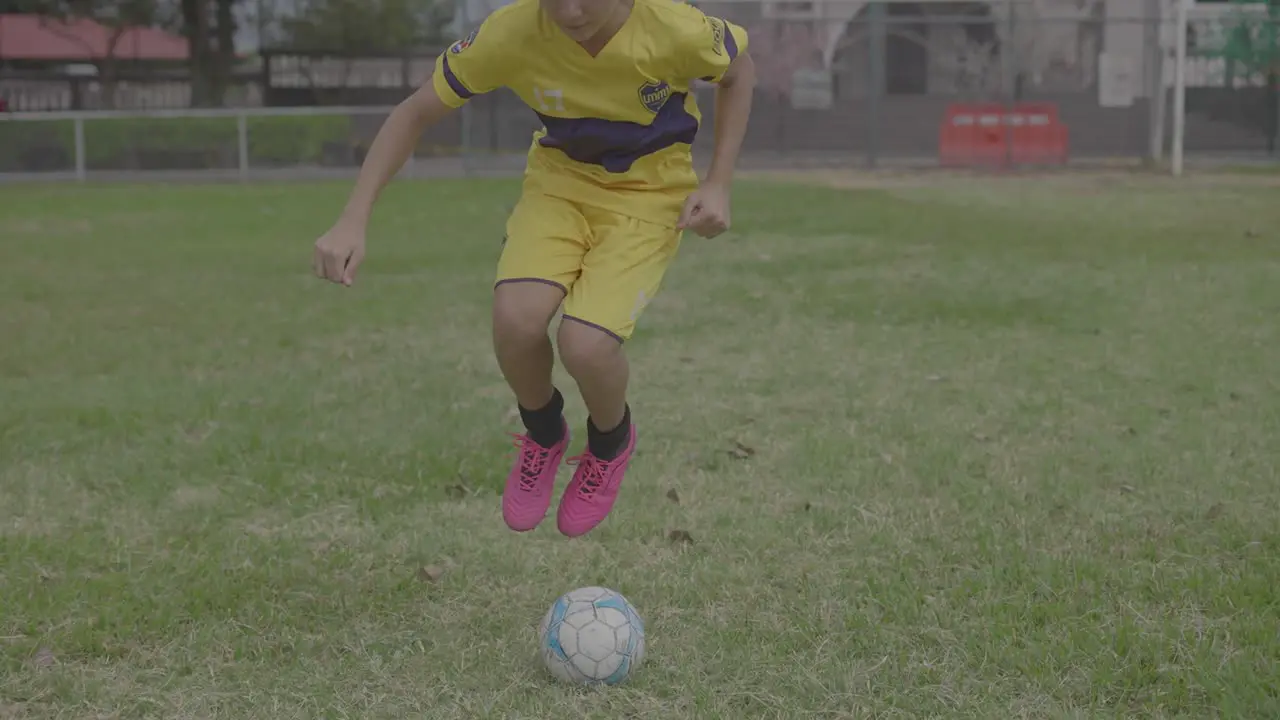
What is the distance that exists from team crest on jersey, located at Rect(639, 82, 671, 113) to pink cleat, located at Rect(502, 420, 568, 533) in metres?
1.12

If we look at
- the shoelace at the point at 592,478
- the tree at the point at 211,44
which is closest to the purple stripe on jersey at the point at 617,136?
the shoelace at the point at 592,478

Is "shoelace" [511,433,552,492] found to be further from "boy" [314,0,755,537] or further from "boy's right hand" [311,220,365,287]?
"boy's right hand" [311,220,365,287]

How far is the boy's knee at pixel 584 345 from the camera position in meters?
4.13

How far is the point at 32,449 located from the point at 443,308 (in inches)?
172

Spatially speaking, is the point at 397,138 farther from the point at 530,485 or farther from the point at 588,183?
the point at 530,485

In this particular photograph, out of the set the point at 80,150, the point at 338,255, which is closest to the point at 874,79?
the point at 80,150

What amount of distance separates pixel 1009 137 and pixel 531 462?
73.2 ft

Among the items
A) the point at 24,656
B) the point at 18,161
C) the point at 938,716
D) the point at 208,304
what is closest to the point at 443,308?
the point at 208,304

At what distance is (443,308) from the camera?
10469 mm

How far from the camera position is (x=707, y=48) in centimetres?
419

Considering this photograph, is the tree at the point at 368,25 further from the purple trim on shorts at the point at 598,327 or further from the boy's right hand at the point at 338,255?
the boy's right hand at the point at 338,255

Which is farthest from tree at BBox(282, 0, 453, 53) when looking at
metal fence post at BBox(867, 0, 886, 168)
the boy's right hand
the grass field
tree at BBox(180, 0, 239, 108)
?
the boy's right hand

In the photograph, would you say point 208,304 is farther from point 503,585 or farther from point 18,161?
point 18,161

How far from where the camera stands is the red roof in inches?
1254
